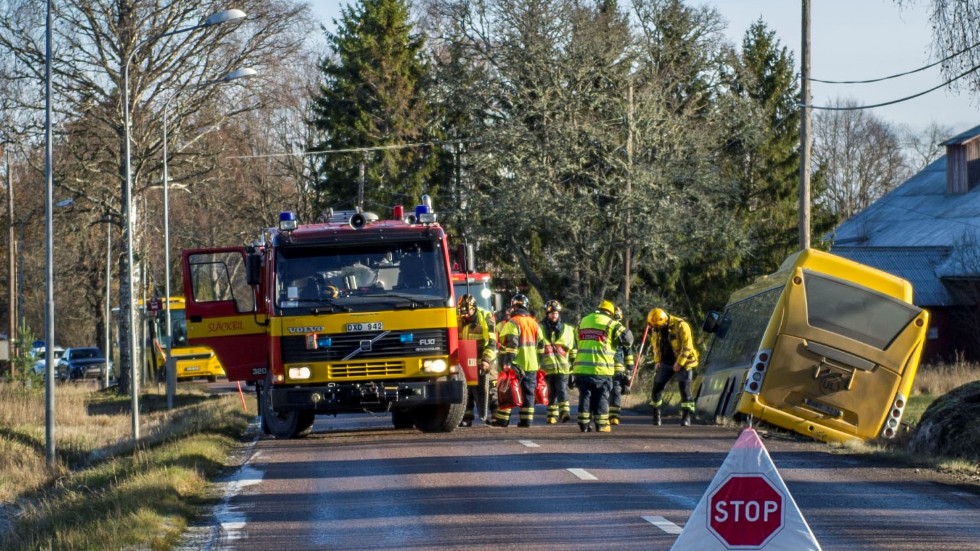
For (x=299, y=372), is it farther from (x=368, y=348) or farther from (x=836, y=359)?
(x=836, y=359)

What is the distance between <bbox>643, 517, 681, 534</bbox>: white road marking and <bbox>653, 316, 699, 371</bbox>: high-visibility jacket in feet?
34.8

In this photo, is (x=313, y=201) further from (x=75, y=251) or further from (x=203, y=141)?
(x=203, y=141)

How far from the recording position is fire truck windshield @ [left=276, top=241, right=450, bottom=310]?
17547 mm

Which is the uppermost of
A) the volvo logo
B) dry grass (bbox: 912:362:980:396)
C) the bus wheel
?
the volvo logo

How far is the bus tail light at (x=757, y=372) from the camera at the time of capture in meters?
16.3

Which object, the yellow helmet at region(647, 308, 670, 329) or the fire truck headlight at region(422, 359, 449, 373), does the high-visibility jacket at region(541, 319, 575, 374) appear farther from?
the fire truck headlight at region(422, 359, 449, 373)

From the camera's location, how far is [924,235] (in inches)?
2188

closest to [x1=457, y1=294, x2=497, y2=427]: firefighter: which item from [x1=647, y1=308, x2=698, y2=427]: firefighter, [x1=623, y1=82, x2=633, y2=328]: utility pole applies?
[x1=647, y1=308, x2=698, y2=427]: firefighter

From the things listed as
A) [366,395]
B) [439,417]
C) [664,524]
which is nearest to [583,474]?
[664,524]

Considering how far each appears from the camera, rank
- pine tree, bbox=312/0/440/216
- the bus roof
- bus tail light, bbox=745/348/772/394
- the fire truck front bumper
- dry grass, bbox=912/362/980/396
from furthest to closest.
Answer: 1. pine tree, bbox=312/0/440/216
2. dry grass, bbox=912/362/980/396
3. the fire truck front bumper
4. the bus roof
5. bus tail light, bbox=745/348/772/394

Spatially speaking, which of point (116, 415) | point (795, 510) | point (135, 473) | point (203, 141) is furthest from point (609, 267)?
point (795, 510)

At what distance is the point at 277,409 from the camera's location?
1759 centimetres

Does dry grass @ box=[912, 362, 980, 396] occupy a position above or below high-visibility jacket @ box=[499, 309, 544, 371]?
below

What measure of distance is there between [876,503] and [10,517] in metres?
9.16
